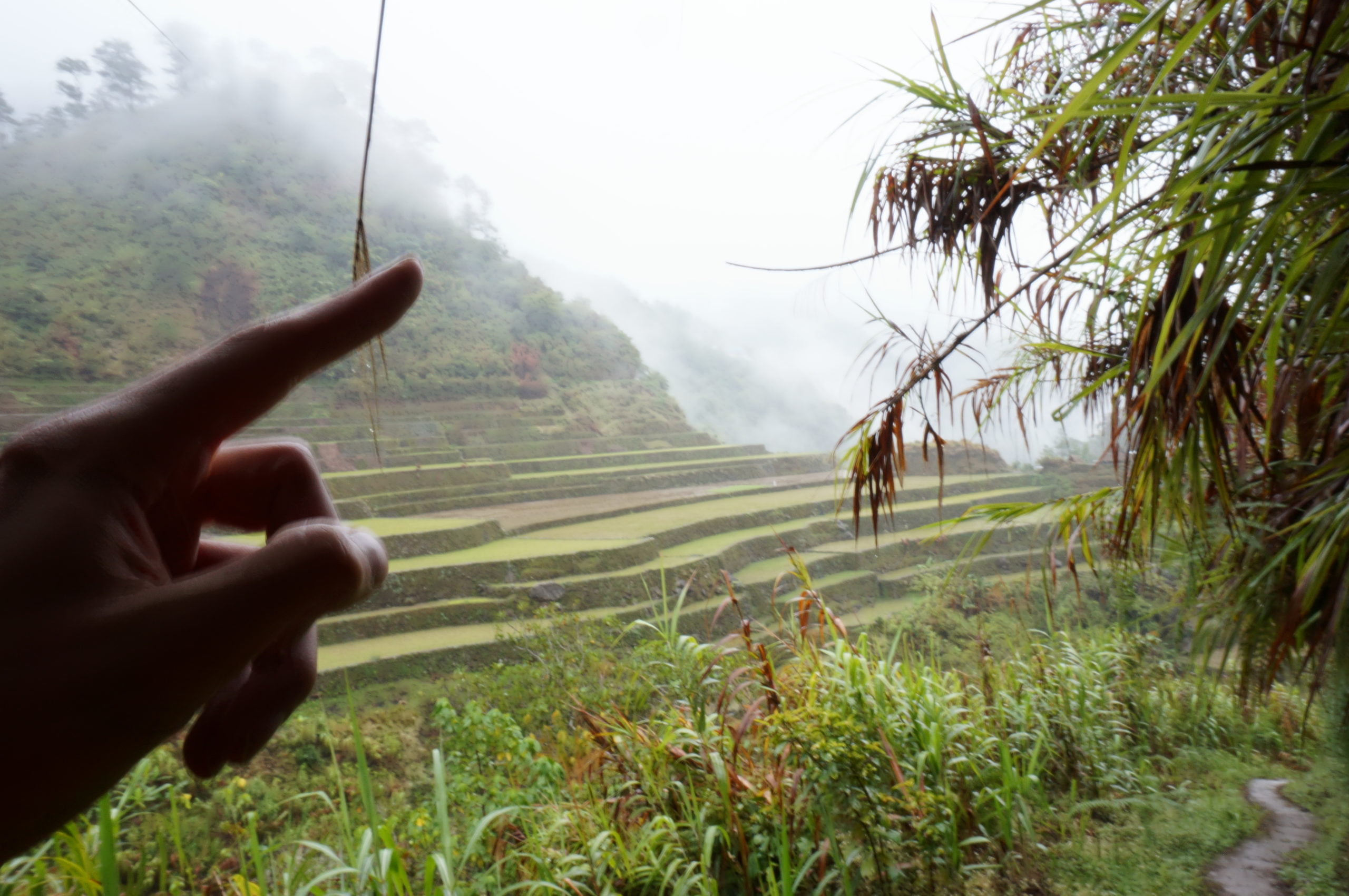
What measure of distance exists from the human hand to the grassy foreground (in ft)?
2.71

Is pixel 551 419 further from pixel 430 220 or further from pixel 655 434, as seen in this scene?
pixel 430 220

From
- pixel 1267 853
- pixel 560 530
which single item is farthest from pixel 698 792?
pixel 560 530

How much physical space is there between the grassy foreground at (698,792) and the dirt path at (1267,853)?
0.04 m

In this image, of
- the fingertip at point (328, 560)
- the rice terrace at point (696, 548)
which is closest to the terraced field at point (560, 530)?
the rice terrace at point (696, 548)

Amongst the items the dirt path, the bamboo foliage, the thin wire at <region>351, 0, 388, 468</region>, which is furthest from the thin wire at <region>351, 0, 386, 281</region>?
the dirt path

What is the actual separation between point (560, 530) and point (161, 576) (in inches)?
131

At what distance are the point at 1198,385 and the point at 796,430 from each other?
7.60 feet

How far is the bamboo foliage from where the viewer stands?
762mm

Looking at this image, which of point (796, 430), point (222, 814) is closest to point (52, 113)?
point (222, 814)

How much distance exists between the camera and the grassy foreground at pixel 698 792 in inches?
54.4

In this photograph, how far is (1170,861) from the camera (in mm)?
1706

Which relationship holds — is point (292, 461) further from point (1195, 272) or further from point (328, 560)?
point (1195, 272)

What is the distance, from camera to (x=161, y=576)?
0.26 metres

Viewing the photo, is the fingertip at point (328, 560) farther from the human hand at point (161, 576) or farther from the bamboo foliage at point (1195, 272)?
the bamboo foliage at point (1195, 272)
